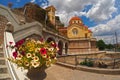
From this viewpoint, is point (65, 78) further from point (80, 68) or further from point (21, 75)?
point (21, 75)

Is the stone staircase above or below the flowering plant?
below

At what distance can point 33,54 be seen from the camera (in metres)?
4.61

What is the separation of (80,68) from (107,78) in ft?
10.6

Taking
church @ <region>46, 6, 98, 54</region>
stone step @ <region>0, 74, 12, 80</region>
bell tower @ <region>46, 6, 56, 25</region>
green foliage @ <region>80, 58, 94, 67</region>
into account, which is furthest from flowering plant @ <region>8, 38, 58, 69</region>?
bell tower @ <region>46, 6, 56, 25</region>

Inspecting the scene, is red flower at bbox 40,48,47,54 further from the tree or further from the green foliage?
the tree

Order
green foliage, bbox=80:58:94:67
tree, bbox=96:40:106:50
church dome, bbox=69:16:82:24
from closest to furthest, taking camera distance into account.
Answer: green foliage, bbox=80:58:94:67, church dome, bbox=69:16:82:24, tree, bbox=96:40:106:50

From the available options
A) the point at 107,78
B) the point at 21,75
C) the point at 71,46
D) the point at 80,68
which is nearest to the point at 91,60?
the point at 80,68

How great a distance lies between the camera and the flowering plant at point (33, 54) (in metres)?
4.56

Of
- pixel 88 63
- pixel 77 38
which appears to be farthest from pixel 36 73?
pixel 77 38

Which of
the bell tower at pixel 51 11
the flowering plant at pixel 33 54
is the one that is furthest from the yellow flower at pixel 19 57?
the bell tower at pixel 51 11

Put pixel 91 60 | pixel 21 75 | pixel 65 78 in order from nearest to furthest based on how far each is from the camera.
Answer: pixel 21 75
pixel 65 78
pixel 91 60

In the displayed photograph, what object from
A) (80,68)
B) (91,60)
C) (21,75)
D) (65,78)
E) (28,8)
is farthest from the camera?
(28,8)

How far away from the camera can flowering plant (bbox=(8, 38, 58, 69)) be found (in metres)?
4.56

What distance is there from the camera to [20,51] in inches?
191
